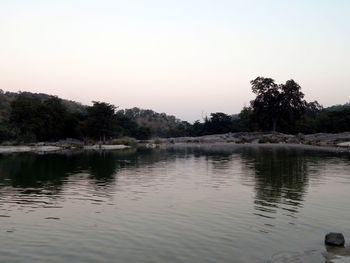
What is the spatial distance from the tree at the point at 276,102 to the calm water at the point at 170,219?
323ft

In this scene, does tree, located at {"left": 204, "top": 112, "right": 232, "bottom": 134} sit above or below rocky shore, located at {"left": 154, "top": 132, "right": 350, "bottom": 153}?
above

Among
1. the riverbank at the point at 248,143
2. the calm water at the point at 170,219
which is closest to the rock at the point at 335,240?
the calm water at the point at 170,219

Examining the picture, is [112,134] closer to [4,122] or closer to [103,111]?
[103,111]

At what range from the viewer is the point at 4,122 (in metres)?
151

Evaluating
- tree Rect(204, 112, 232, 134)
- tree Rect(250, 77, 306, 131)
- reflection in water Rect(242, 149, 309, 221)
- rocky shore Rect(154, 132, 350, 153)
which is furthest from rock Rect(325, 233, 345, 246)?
tree Rect(204, 112, 232, 134)

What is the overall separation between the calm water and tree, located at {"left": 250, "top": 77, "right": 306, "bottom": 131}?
98.3 m

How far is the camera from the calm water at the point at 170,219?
13500 mm

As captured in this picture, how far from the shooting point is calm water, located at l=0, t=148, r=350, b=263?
44.3 ft

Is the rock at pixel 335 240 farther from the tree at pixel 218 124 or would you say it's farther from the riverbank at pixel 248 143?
the tree at pixel 218 124

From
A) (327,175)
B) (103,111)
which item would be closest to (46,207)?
(327,175)

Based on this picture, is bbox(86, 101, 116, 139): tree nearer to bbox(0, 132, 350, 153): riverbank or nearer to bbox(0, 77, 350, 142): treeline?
bbox(0, 77, 350, 142): treeline

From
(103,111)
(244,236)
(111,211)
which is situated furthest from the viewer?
(103,111)

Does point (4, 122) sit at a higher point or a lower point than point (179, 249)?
higher

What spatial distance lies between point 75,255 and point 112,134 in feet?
367
